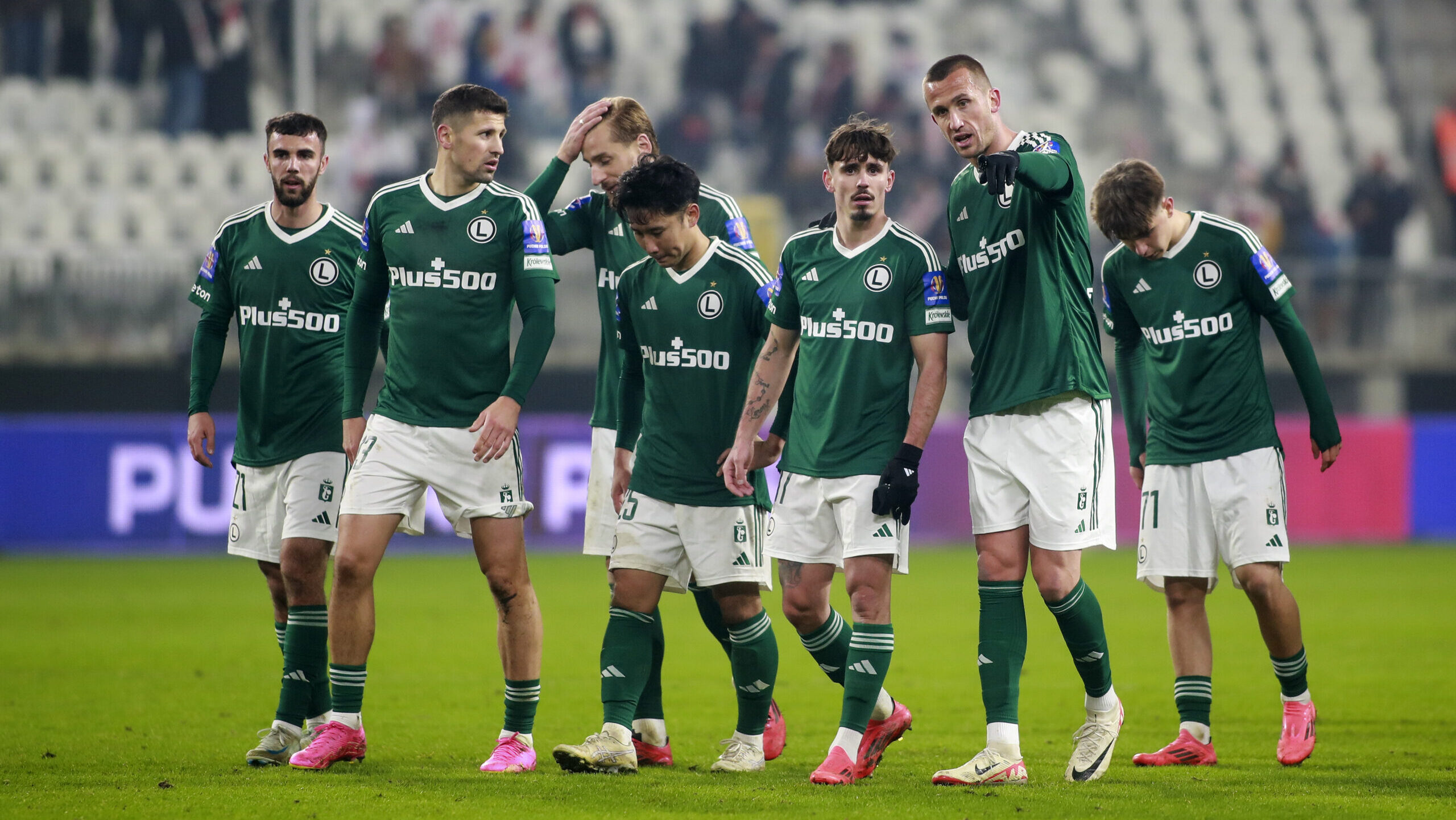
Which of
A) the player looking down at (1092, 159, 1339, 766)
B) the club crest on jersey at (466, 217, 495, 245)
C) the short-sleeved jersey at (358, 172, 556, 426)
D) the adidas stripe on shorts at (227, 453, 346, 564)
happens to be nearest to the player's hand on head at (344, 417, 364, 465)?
the short-sleeved jersey at (358, 172, 556, 426)

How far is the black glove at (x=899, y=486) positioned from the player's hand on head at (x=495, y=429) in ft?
4.06

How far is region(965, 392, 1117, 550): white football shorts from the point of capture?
5047 millimetres

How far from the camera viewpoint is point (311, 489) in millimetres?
5715

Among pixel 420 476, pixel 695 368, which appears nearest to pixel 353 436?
pixel 420 476

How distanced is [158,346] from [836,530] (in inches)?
514

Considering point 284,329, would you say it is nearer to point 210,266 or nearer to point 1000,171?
point 210,266

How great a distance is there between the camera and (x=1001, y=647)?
505cm

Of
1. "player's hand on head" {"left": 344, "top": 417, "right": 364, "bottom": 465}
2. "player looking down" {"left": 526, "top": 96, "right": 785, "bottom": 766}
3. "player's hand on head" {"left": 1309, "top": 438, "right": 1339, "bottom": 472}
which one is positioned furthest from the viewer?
"player looking down" {"left": 526, "top": 96, "right": 785, "bottom": 766}

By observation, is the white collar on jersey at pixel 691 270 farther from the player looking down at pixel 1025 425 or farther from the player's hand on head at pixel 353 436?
the player's hand on head at pixel 353 436

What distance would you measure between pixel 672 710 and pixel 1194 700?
2437 mm

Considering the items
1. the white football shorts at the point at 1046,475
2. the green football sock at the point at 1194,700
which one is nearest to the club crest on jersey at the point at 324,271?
the white football shorts at the point at 1046,475

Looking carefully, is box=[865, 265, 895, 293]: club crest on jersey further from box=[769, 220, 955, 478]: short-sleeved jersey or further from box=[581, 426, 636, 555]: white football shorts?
box=[581, 426, 636, 555]: white football shorts

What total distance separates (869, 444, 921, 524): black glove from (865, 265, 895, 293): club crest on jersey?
0.55m

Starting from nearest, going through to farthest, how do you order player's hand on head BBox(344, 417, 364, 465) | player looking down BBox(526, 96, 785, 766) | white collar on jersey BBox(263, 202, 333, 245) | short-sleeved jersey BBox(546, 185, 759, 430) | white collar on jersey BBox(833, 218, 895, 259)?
white collar on jersey BBox(833, 218, 895, 259) → player's hand on head BBox(344, 417, 364, 465) → player looking down BBox(526, 96, 785, 766) → white collar on jersey BBox(263, 202, 333, 245) → short-sleeved jersey BBox(546, 185, 759, 430)
